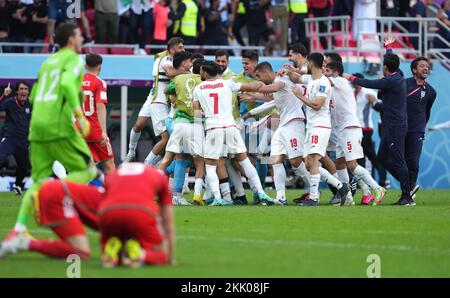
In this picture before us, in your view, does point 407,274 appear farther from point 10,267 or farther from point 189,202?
point 189,202

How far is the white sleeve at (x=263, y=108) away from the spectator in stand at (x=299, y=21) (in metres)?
8.23

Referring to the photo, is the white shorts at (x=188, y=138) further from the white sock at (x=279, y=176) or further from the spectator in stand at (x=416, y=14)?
the spectator in stand at (x=416, y=14)

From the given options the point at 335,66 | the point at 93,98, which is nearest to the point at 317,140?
the point at 335,66

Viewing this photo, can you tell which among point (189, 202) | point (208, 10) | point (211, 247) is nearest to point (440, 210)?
point (189, 202)

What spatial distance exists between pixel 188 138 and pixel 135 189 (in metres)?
9.50

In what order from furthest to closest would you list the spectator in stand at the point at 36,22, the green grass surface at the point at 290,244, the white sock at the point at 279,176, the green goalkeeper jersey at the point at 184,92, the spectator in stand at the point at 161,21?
the spectator in stand at the point at 161,21 < the spectator in stand at the point at 36,22 < the green goalkeeper jersey at the point at 184,92 < the white sock at the point at 279,176 < the green grass surface at the point at 290,244

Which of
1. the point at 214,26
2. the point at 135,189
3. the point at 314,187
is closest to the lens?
the point at 135,189

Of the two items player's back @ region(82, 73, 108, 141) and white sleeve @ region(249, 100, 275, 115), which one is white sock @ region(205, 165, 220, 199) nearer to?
white sleeve @ region(249, 100, 275, 115)

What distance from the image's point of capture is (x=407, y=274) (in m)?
10.1

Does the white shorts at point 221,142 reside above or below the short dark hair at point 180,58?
below

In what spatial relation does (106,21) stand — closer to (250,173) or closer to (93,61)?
(250,173)

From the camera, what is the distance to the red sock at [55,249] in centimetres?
1084

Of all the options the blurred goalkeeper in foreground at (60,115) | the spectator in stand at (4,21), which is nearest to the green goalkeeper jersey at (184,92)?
the blurred goalkeeper in foreground at (60,115)

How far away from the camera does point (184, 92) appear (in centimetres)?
1928
